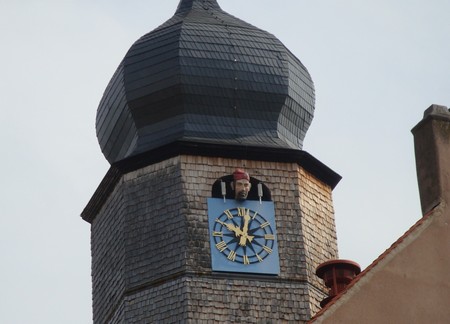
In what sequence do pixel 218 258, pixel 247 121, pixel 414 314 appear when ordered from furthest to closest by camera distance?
pixel 247 121, pixel 218 258, pixel 414 314

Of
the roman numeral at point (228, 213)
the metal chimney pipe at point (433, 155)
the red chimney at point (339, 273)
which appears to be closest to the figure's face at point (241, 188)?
the roman numeral at point (228, 213)

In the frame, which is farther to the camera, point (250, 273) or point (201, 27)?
point (201, 27)

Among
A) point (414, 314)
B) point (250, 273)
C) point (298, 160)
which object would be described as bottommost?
point (414, 314)

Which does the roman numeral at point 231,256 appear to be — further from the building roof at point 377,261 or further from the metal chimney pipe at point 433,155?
the building roof at point 377,261

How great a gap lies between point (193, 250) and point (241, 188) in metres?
1.42

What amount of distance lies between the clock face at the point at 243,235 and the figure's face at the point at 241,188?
0.72ft

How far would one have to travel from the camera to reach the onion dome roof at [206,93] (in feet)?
104

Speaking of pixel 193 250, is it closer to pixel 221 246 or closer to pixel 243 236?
pixel 221 246

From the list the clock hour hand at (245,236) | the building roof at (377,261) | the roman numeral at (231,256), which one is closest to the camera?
the building roof at (377,261)

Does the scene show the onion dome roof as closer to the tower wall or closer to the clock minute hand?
the tower wall

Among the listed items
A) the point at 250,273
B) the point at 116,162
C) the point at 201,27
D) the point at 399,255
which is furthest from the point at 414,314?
the point at 201,27

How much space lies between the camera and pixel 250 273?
29875 mm

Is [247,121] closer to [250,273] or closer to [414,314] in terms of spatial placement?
[250,273]

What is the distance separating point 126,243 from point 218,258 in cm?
175
